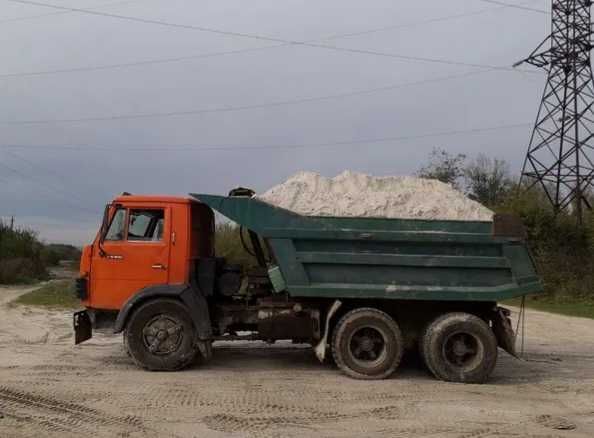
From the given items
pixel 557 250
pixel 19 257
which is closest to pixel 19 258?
pixel 19 257

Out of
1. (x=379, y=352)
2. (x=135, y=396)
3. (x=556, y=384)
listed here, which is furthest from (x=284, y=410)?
(x=556, y=384)

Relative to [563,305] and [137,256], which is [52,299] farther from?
[563,305]

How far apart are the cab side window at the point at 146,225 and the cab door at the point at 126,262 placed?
0.01m

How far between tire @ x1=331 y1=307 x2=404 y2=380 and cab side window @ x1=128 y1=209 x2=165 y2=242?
9.68 ft

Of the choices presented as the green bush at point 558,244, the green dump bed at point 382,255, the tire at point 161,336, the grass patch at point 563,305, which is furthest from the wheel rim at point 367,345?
the green bush at point 558,244

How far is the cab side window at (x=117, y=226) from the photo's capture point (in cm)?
919

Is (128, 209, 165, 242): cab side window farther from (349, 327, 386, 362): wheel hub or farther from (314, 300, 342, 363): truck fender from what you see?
(349, 327, 386, 362): wheel hub

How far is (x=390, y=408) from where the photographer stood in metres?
7.17

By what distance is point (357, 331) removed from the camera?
8.84 metres

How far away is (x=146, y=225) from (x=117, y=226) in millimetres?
413

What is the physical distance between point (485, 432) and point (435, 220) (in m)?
3.24

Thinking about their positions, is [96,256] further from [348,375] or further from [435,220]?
[435,220]

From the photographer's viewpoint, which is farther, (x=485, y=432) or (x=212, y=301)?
(x=212, y=301)

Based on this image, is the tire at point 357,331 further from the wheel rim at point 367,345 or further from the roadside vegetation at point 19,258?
the roadside vegetation at point 19,258
